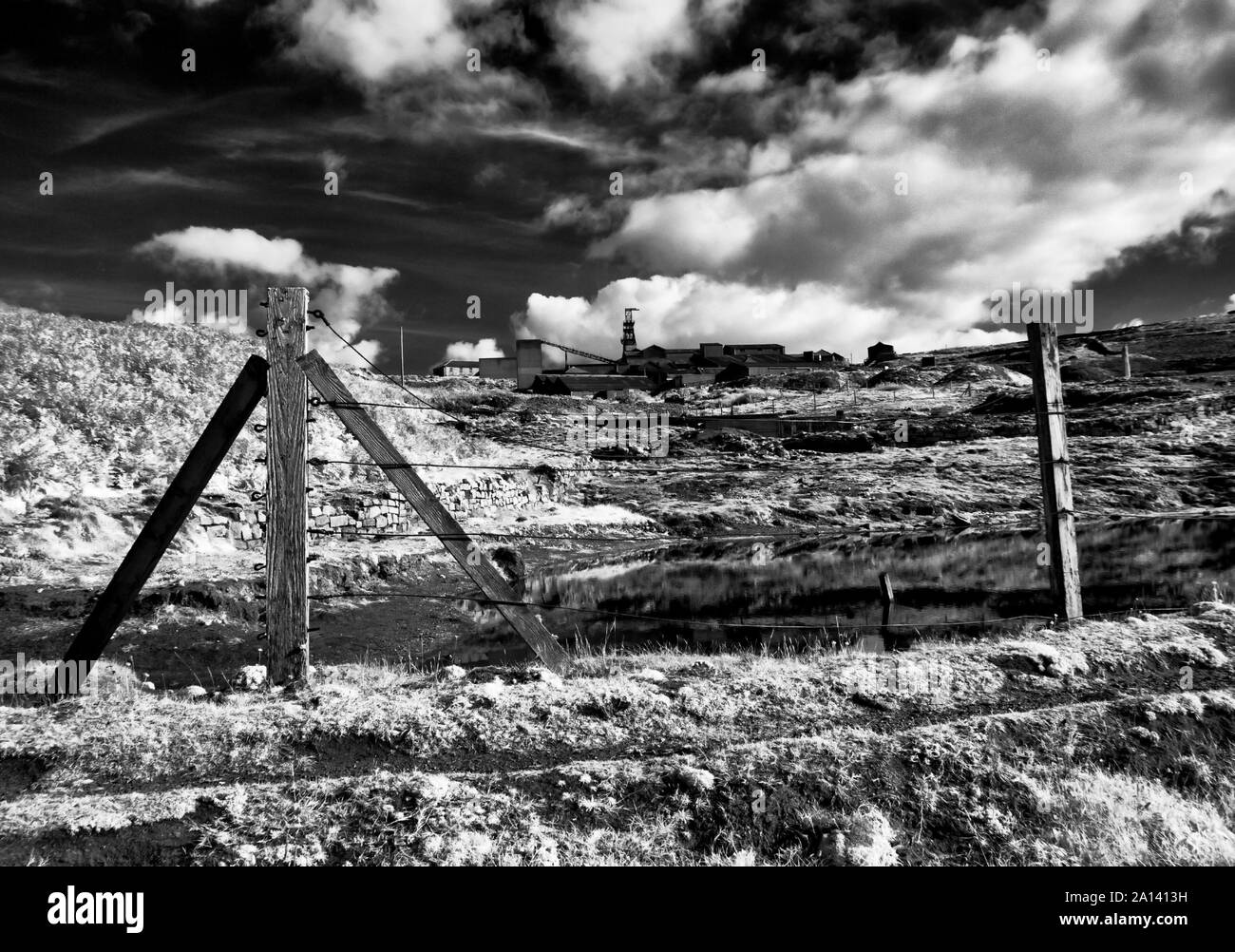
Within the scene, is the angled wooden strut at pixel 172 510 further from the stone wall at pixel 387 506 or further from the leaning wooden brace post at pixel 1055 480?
the leaning wooden brace post at pixel 1055 480

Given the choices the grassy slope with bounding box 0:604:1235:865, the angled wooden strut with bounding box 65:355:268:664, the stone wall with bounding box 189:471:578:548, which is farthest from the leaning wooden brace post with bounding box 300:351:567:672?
the stone wall with bounding box 189:471:578:548

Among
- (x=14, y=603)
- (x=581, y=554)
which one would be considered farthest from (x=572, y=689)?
(x=581, y=554)

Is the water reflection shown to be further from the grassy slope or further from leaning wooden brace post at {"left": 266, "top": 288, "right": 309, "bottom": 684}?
leaning wooden brace post at {"left": 266, "top": 288, "right": 309, "bottom": 684}

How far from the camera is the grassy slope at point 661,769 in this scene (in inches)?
170

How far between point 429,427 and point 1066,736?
30427 millimetres

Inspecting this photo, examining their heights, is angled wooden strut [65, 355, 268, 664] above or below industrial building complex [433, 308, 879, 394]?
below

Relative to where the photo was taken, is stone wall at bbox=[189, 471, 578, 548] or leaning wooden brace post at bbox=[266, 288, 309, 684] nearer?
leaning wooden brace post at bbox=[266, 288, 309, 684]

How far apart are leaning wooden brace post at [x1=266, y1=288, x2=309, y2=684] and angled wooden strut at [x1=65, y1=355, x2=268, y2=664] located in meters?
0.26

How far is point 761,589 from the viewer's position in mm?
17359

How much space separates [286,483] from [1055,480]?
831 cm

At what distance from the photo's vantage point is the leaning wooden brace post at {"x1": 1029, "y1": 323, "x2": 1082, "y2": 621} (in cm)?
821

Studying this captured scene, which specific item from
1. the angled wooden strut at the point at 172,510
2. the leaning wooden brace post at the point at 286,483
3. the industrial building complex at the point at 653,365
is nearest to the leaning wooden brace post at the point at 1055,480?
the leaning wooden brace post at the point at 286,483

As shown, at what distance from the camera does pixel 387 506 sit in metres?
21.1
